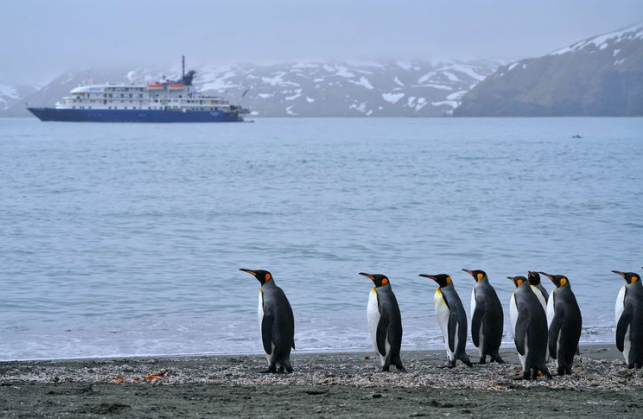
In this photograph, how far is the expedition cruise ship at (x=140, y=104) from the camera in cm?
12238

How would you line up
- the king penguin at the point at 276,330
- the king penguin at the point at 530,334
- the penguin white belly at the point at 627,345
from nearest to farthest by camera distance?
the king penguin at the point at 530,334
the king penguin at the point at 276,330
the penguin white belly at the point at 627,345

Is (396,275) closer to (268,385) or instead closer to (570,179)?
(268,385)

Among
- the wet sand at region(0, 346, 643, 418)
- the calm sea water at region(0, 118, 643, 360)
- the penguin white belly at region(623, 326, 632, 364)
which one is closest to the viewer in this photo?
the wet sand at region(0, 346, 643, 418)

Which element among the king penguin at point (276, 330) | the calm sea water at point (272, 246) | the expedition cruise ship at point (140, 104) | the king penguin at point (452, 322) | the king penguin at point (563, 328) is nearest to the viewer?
the king penguin at point (563, 328)

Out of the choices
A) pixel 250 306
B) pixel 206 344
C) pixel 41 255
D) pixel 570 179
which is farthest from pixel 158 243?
pixel 570 179

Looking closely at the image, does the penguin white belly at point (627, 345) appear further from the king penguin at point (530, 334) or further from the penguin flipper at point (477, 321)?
the penguin flipper at point (477, 321)

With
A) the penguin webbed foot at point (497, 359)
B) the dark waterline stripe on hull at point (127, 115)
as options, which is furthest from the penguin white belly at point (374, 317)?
the dark waterline stripe on hull at point (127, 115)

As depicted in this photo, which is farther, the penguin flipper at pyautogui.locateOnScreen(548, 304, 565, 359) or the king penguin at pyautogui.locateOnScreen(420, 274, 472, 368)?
the king penguin at pyautogui.locateOnScreen(420, 274, 472, 368)

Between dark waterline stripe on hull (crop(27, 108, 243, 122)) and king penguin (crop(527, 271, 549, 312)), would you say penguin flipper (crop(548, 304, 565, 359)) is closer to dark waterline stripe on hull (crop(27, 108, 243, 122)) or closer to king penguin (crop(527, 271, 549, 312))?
king penguin (crop(527, 271, 549, 312))

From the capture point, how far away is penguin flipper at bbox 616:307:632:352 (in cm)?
673

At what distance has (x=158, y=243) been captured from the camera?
697 inches

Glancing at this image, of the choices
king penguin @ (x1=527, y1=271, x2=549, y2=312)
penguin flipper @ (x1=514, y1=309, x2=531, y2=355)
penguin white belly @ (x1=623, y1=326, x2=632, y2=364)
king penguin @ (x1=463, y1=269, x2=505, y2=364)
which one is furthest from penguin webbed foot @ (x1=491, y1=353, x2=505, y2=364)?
penguin white belly @ (x1=623, y1=326, x2=632, y2=364)

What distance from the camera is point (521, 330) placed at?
6.41 m

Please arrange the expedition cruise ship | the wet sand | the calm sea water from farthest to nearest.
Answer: the expedition cruise ship < the calm sea water < the wet sand
